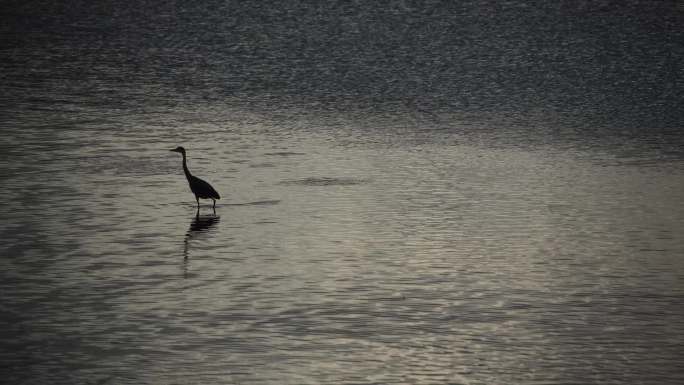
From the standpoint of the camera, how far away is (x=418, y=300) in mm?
17203

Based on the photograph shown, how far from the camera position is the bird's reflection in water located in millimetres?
20859

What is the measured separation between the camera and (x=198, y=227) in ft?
73.3

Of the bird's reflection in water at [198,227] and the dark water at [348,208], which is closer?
the dark water at [348,208]

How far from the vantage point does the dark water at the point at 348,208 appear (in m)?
15.0

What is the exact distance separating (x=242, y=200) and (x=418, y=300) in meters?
8.45

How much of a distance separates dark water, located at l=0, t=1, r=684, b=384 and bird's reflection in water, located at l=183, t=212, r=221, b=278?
0.23 feet

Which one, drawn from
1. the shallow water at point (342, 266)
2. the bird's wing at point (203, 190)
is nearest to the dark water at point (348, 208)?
the shallow water at point (342, 266)

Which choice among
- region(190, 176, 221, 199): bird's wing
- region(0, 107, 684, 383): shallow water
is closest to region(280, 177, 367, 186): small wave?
region(0, 107, 684, 383): shallow water

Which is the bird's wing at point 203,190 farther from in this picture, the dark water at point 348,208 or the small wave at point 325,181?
the small wave at point 325,181

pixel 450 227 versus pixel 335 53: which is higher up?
pixel 335 53

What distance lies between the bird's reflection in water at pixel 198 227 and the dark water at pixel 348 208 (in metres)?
0.07

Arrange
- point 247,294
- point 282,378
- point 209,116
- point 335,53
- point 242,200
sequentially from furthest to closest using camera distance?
point 335,53 → point 209,116 → point 242,200 → point 247,294 → point 282,378

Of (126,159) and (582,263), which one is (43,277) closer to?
(582,263)

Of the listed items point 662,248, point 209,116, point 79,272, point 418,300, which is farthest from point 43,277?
point 209,116
